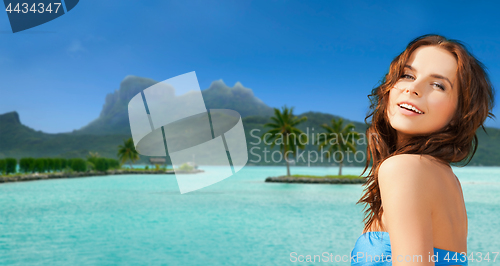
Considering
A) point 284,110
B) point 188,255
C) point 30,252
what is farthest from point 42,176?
point 188,255

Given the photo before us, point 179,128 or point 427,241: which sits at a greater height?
point 179,128

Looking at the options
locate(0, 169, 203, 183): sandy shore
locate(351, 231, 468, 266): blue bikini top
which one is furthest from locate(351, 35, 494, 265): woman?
locate(0, 169, 203, 183): sandy shore

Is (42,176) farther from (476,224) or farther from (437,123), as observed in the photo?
(437,123)

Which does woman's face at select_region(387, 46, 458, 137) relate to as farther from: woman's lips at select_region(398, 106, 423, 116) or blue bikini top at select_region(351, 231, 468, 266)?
blue bikini top at select_region(351, 231, 468, 266)

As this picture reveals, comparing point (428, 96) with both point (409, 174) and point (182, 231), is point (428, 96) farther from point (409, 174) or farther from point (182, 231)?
point (182, 231)

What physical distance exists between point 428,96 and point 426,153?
0.15m

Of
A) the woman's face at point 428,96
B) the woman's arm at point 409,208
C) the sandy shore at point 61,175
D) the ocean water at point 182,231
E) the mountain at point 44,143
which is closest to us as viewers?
the woman's arm at point 409,208

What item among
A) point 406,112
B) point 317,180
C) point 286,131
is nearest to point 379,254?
point 406,112

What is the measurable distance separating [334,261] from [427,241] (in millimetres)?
10533

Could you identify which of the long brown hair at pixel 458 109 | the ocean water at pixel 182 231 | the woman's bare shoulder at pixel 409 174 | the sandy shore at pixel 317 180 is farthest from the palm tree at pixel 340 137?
the woman's bare shoulder at pixel 409 174

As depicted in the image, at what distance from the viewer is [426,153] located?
87cm

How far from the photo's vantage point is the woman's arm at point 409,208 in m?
0.76

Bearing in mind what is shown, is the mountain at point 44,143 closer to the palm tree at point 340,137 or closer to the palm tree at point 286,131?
the palm tree at point 286,131

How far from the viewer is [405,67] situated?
0.98 metres
